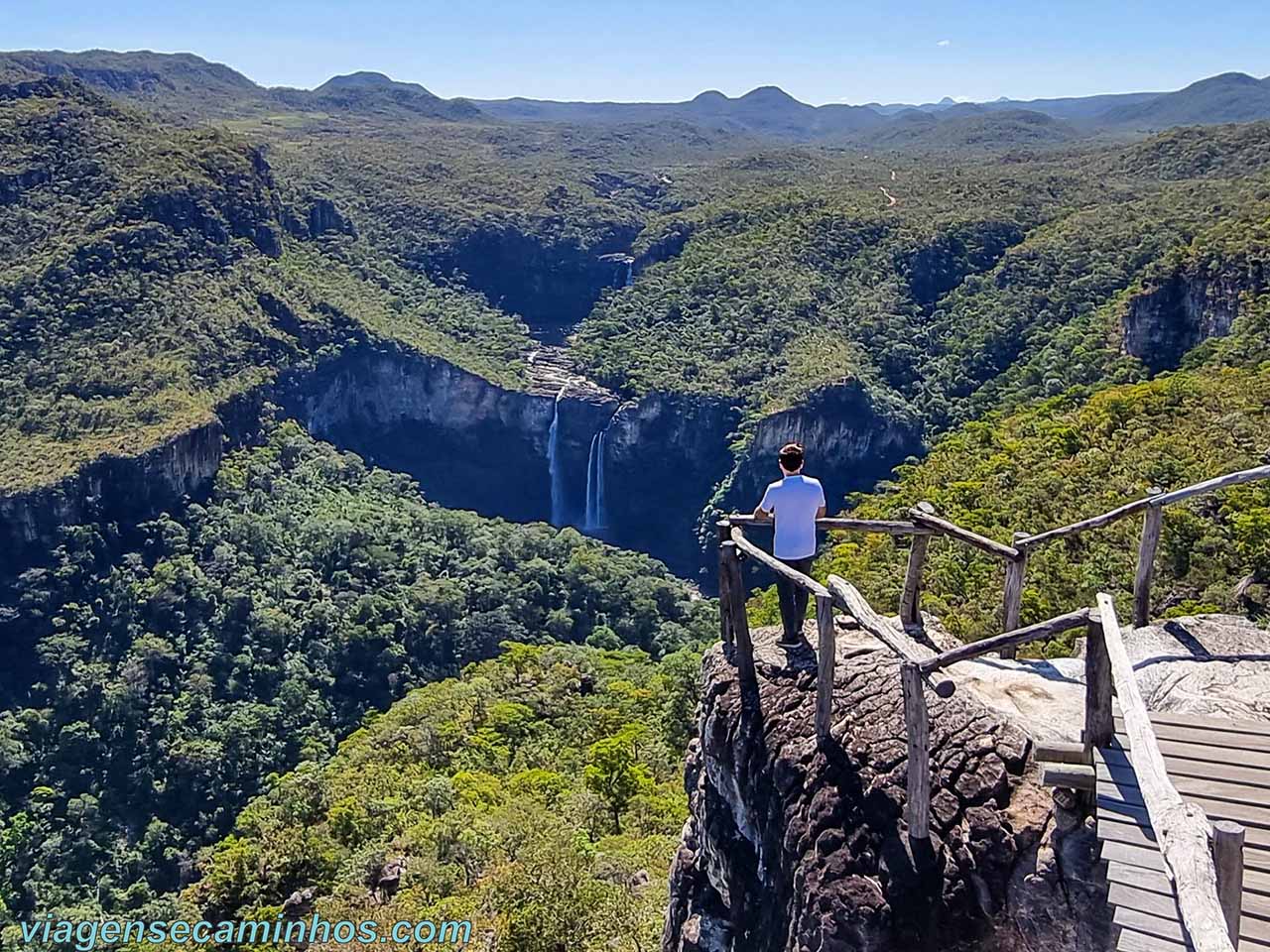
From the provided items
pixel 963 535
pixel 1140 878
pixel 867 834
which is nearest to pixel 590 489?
pixel 963 535

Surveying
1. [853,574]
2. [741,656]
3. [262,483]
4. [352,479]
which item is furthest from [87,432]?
[741,656]

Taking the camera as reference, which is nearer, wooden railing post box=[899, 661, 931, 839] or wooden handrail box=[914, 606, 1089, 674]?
Answer: wooden handrail box=[914, 606, 1089, 674]

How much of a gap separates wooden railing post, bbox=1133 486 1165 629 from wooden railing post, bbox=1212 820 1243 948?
195 inches

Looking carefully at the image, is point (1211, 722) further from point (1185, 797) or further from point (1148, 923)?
point (1148, 923)

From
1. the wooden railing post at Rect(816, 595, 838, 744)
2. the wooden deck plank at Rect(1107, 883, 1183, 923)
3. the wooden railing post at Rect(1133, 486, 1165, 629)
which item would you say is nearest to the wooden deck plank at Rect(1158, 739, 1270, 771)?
the wooden deck plank at Rect(1107, 883, 1183, 923)

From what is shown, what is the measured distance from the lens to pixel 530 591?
46750 mm

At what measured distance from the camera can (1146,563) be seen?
848 centimetres

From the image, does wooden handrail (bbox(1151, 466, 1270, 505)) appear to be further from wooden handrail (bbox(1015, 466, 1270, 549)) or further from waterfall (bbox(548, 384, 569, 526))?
waterfall (bbox(548, 384, 569, 526))

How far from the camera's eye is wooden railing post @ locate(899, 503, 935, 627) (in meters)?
8.81

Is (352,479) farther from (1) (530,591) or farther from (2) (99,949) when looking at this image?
(2) (99,949)

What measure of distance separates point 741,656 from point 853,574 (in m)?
19.3

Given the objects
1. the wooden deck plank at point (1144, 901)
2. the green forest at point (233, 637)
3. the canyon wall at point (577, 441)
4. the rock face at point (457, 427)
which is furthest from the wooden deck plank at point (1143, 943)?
the rock face at point (457, 427)

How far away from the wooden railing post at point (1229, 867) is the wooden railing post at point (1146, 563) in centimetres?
496

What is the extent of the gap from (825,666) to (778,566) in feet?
3.86
